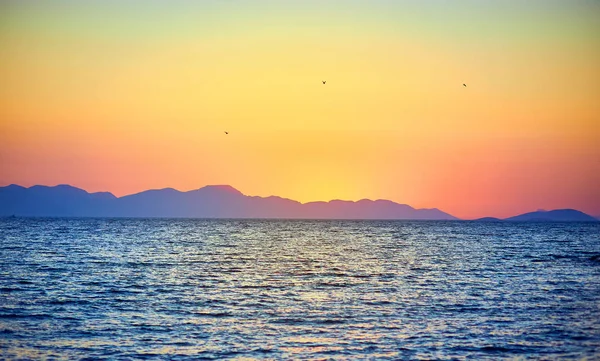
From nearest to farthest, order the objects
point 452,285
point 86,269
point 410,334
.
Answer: point 410,334
point 452,285
point 86,269

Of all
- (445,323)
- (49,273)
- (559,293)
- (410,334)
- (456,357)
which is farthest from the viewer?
(49,273)

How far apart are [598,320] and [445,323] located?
9.27 meters

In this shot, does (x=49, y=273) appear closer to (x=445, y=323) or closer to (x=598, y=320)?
(x=445, y=323)

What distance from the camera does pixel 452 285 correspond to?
182 feet

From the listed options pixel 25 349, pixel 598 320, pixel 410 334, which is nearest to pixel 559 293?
pixel 598 320

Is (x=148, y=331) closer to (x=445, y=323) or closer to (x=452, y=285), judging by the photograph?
(x=445, y=323)

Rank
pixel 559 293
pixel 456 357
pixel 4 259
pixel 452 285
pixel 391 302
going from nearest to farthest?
pixel 456 357 < pixel 391 302 < pixel 559 293 < pixel 452 285 < pixel 4 259

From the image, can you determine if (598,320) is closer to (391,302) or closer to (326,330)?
(391,302)

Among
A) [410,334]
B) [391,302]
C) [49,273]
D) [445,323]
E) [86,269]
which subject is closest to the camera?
[410,334]

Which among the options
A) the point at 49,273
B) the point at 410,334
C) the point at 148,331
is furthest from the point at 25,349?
the point at 49,273

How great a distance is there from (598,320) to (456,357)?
13482mm

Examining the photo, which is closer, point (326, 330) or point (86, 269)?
point (326, 330)

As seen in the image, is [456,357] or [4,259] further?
[4,259]

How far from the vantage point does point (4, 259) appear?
75.4 metres
